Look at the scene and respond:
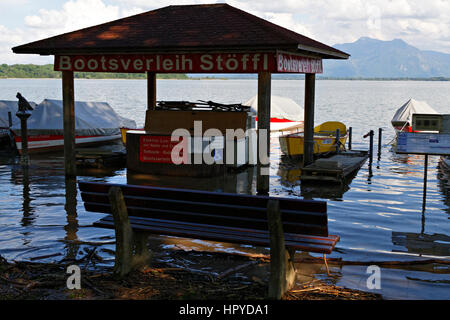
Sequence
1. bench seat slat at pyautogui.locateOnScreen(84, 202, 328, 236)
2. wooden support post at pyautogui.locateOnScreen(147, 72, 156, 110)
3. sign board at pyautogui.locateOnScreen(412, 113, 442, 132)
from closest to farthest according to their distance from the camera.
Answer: bench seat slat at pyautogui.locateOnScreen(84, 202, 328, 236) < sign board at pyautogui.locateOnScreen(412, 113, 442, 132) < wooden support post at pyautogui.locateOnScreen(147, 72, 156, 110)

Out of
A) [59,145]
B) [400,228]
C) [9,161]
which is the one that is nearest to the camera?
[400,228]

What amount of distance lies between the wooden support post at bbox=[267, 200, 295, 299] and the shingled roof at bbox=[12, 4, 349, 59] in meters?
6.21

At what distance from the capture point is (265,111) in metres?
12.9

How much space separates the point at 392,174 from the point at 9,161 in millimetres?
12387

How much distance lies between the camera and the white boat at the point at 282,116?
31281 mm

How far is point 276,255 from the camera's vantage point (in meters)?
Answer: 6.38

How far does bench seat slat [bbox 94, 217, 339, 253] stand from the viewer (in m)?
6.44

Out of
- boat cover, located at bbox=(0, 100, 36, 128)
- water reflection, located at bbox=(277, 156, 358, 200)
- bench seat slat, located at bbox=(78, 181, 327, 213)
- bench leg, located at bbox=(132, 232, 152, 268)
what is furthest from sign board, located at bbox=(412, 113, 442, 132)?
boat cover, located at bbox=(0, 100, 36, 128)

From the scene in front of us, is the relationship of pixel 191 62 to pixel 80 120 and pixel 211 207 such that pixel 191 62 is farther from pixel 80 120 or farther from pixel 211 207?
pixel 80 120

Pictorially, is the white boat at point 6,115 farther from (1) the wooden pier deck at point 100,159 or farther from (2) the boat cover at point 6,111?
(1) the wooden pier deck at point 100,159

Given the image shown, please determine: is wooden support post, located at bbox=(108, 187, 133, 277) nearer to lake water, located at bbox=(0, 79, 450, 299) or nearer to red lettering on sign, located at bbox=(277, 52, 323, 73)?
lake water, located at bbox=(0, 79, 450, 299)
